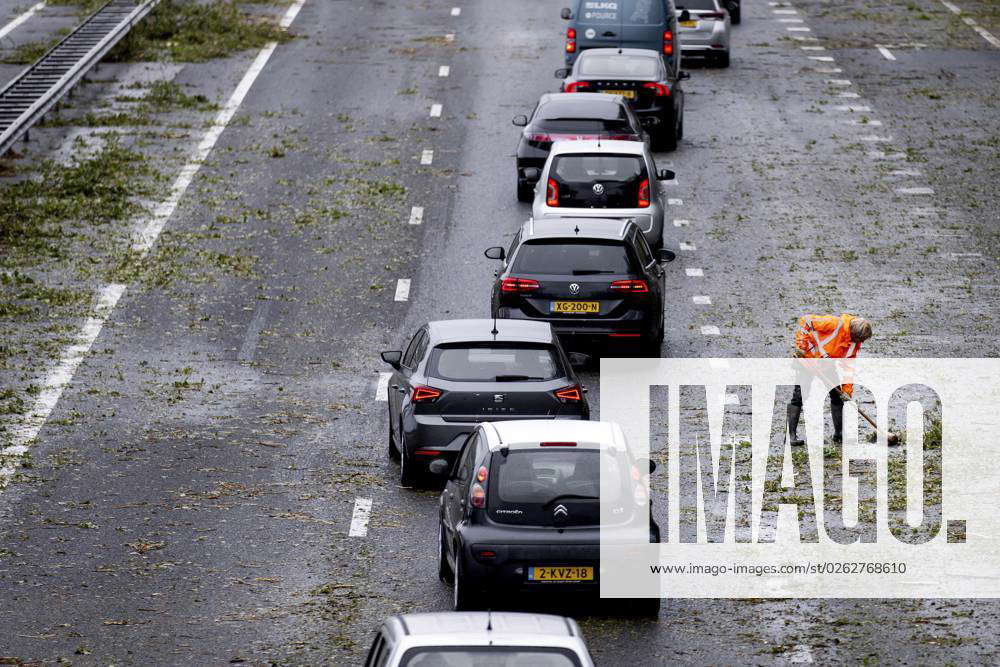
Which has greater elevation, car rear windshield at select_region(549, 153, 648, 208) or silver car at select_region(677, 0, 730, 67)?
car rear windshield at select_region(549, 153, 648, 208)

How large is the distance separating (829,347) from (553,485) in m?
5.55

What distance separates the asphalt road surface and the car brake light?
1049 mm

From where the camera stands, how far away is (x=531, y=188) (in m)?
29.6

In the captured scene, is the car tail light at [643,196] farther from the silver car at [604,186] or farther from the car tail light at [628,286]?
the car tail light at [628,286]

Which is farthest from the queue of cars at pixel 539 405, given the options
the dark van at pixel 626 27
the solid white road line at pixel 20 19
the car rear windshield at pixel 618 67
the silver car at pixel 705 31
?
the solid white road line at pixel 20 19

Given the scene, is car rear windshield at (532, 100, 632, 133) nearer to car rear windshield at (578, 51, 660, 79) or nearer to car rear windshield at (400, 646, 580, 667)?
car rear windshield at (578, 51, 660, 79)

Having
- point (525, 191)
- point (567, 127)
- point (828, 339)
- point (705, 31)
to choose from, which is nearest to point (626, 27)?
point (705, 31)

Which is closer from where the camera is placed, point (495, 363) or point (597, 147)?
point (495, 363)

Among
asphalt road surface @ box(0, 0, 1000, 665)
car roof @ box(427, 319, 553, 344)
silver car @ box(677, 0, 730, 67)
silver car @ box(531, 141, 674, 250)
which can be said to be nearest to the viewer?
asphalt road surface @ box(0, 0, 1000, 665)

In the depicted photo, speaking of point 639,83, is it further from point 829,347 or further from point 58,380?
point 829,347

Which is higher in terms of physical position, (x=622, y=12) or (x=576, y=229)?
(x=576, y=229)

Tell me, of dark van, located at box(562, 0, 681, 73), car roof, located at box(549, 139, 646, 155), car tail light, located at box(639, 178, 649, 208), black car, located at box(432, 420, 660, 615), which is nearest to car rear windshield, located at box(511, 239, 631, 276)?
car tail light, located at box(639, 178, 649, 208)

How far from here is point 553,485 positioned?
42.9 ft

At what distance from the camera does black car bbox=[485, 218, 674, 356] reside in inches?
829
